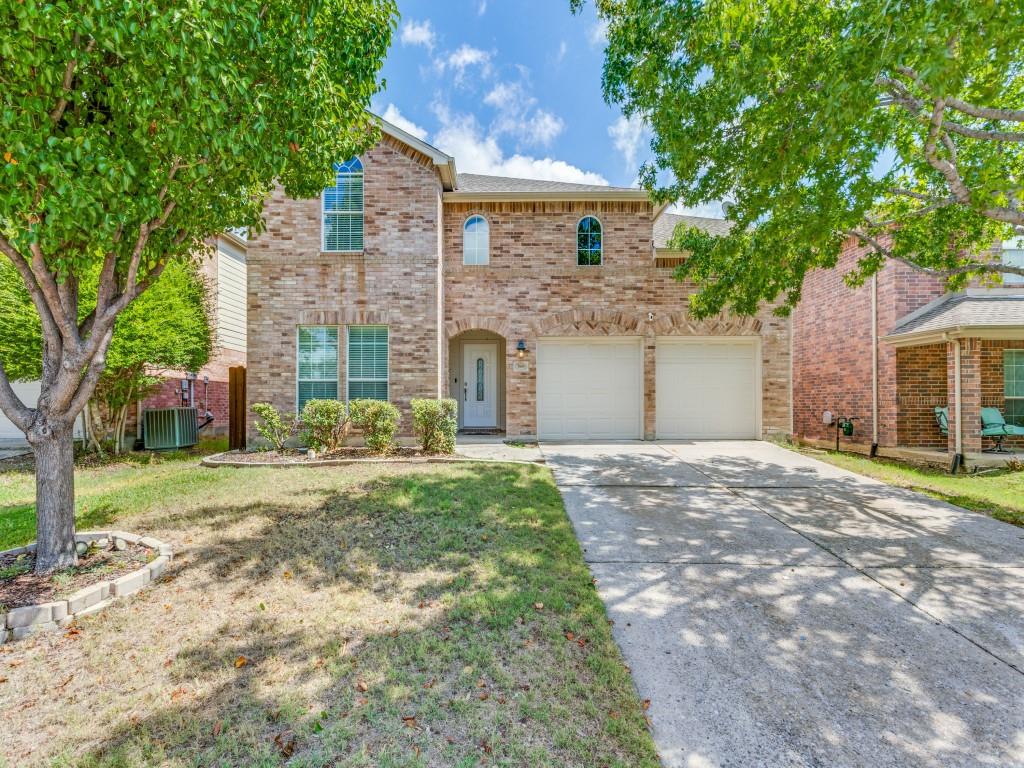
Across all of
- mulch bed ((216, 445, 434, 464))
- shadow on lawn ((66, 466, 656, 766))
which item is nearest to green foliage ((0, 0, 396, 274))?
shadow on lawn ((66, 466, 656, 766))

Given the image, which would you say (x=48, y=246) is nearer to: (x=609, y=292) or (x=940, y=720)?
(x=940, y=720)

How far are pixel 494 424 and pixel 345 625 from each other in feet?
32.7

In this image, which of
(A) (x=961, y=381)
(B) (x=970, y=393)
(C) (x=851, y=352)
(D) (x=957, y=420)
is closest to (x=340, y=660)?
(D) (x=957, y=420)

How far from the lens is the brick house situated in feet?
29.9

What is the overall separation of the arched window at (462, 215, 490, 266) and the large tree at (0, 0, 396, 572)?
647 centimetres

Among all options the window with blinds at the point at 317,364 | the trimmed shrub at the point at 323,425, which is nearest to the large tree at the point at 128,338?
the window with blinds at the point at 317,364

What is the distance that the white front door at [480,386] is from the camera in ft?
42.9

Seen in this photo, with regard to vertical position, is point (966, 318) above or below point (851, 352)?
above

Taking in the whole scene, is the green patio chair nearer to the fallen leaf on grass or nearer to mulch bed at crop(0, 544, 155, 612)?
the fallen leaf on grass

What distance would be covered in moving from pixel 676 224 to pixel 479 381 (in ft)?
22.5

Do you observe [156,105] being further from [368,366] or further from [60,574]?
[368,366]

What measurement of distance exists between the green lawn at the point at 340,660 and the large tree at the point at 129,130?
4.84 feet

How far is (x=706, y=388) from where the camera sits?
11.4 metres

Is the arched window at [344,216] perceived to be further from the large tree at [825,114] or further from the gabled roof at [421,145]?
the large tree at [825,114]
